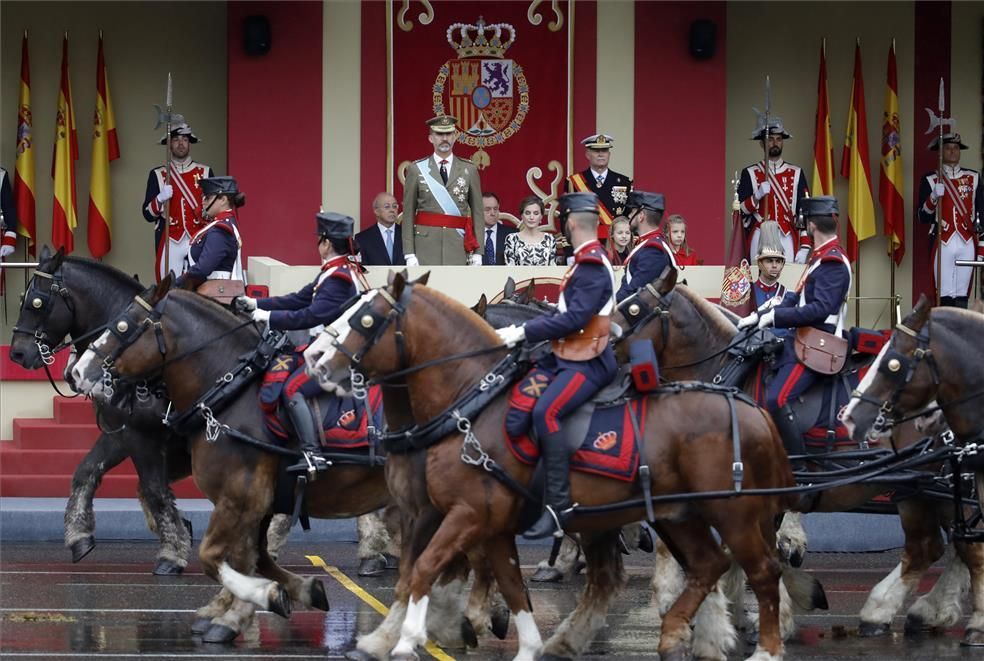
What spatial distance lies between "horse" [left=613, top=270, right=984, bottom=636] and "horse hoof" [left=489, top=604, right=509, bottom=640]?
194 cm

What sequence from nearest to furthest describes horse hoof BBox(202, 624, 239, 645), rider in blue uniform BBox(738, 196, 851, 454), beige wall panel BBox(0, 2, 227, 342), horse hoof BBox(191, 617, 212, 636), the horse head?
the horse head < horse hoof BBox(202, 624, 239, 645) < horse hoof BBox(191, 617, 212, 636) < rider in blue uniform BBox(738, 196, 851, 454) < beige wall panel BBox(0, 2, 227, 342)

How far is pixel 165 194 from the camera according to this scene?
20.1 m

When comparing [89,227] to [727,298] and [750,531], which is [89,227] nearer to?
[727,298]

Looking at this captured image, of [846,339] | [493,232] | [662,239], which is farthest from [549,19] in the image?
[846,339]

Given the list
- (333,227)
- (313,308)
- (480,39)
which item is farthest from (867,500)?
(480,39)

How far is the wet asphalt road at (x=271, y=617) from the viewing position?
37.7 ft

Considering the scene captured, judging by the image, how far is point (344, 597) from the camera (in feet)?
45.5

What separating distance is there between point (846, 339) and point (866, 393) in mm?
1530

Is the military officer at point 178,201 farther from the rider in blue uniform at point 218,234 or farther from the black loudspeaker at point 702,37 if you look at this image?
the rider in blue uniform at point 218,234

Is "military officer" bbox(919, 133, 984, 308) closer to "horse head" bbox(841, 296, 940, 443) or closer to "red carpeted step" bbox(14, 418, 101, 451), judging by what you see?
"red carpeted step" bbox(14, 418, 101, 451)

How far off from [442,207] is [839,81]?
6687 mm

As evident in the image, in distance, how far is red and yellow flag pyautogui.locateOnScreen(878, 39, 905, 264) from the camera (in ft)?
73.8

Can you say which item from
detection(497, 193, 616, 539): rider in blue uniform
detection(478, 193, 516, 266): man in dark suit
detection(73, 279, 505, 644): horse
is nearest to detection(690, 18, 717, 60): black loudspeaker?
detection(478, 193, 516, 266): man in dark suit

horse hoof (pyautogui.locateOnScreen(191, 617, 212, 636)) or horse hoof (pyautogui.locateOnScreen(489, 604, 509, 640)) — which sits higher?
horse hoof (pyautogui.locateOnScreen(489, 604, 509, 640))
